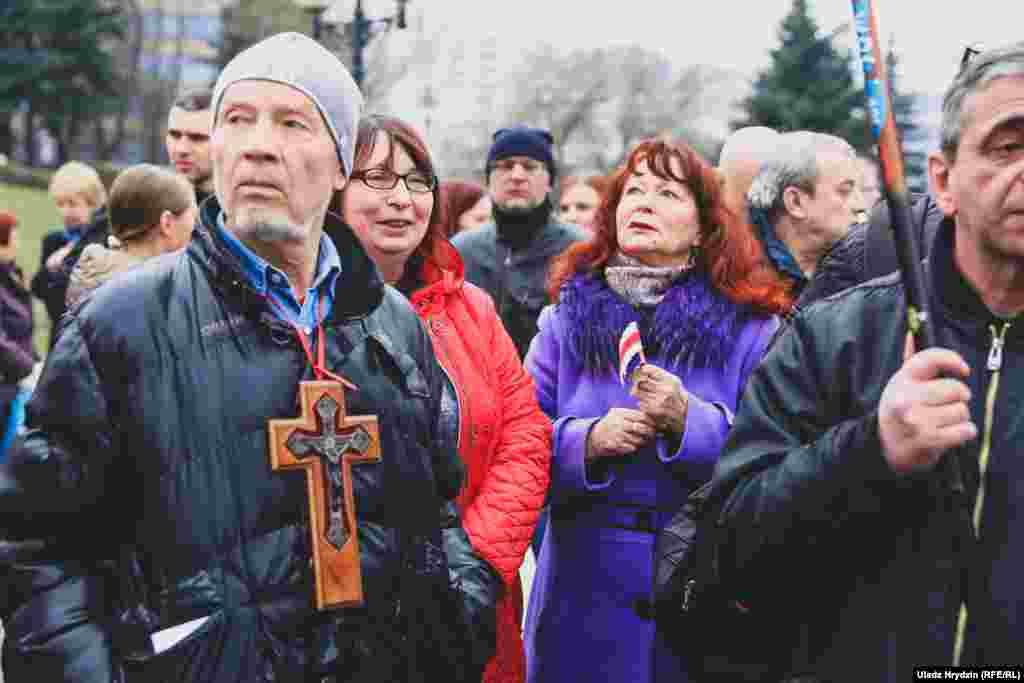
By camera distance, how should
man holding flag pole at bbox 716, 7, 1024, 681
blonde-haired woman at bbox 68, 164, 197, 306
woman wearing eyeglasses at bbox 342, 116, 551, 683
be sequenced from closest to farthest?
man holding flag pole at bbox 716, 7, 1024, 681 < woman wearing eyeglasses at bbox 342, 116, 551, 683 < blonde-haired woman at bbox 68, 164, 197, 306

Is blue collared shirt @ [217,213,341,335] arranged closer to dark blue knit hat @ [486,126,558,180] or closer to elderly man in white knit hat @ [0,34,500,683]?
elderly man in white knit hat @ [0,34,500,683]

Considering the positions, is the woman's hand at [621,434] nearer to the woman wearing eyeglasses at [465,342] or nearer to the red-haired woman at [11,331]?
the woman wearing eyeglasses at [465,342]

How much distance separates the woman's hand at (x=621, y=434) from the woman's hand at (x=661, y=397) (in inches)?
1.3

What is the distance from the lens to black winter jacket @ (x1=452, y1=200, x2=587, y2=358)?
706cm

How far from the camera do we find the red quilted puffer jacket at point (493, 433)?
3.46m

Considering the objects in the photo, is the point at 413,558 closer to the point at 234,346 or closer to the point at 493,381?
the point at 234,346

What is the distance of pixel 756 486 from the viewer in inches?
94.7

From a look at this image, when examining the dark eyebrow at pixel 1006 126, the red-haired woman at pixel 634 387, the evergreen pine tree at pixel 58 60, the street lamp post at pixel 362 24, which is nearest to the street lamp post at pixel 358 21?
the street lamp post at pixel 362 24

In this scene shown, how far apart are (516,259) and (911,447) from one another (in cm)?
522

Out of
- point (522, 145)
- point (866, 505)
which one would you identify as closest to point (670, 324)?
point (866, 505)

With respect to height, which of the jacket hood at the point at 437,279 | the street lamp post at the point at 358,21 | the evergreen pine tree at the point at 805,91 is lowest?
the jacket hood at the point at 437,279

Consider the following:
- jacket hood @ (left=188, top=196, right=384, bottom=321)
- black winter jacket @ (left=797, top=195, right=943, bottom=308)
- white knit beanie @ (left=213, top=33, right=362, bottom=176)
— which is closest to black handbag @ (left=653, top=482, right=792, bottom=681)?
black winter jacket @ (left=797, top=195, right=943, bottom=308)

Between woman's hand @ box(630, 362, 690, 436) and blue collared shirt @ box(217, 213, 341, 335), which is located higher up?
blue collared shirt @ box(217, 213, 341, 335)

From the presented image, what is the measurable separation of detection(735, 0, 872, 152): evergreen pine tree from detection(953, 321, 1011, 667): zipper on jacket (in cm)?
3733
